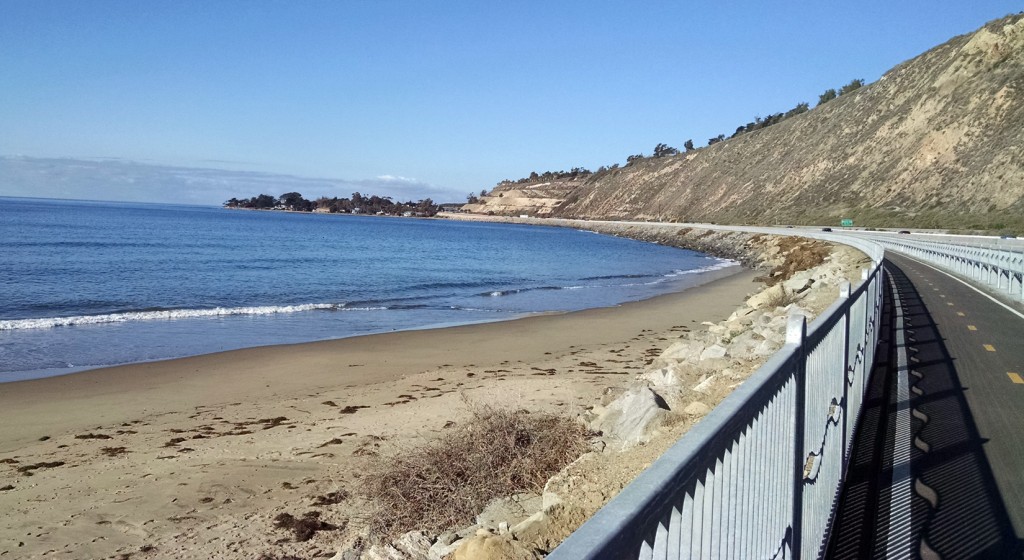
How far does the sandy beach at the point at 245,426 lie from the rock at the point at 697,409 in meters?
2.99

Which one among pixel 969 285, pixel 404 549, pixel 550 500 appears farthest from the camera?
pixel 969 285

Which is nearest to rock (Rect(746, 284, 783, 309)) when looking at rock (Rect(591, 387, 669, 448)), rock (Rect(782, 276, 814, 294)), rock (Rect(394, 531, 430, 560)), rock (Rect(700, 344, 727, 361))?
rock (Rect(782, 276, 814, 294))

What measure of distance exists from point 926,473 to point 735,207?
10473 cm

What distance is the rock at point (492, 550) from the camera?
4.81 metres

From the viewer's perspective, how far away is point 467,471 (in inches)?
286

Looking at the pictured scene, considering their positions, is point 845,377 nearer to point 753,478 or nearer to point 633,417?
point 633,417

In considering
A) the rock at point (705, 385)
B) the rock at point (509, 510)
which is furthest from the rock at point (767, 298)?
the rock at point (509, 510)

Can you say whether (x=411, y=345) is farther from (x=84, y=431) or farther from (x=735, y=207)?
(x=735, y=207)

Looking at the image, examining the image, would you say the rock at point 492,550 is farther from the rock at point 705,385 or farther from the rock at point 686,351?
the rock at point 686,351

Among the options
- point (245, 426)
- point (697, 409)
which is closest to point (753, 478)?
point (697, 409)

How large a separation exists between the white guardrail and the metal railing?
1775cm

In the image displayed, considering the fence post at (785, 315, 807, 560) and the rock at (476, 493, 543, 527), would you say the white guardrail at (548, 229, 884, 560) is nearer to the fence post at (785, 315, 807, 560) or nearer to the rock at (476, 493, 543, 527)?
the fence post at (785, 315, 807, 560)

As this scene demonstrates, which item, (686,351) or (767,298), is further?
(767,298)

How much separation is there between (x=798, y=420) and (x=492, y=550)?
228 cm
